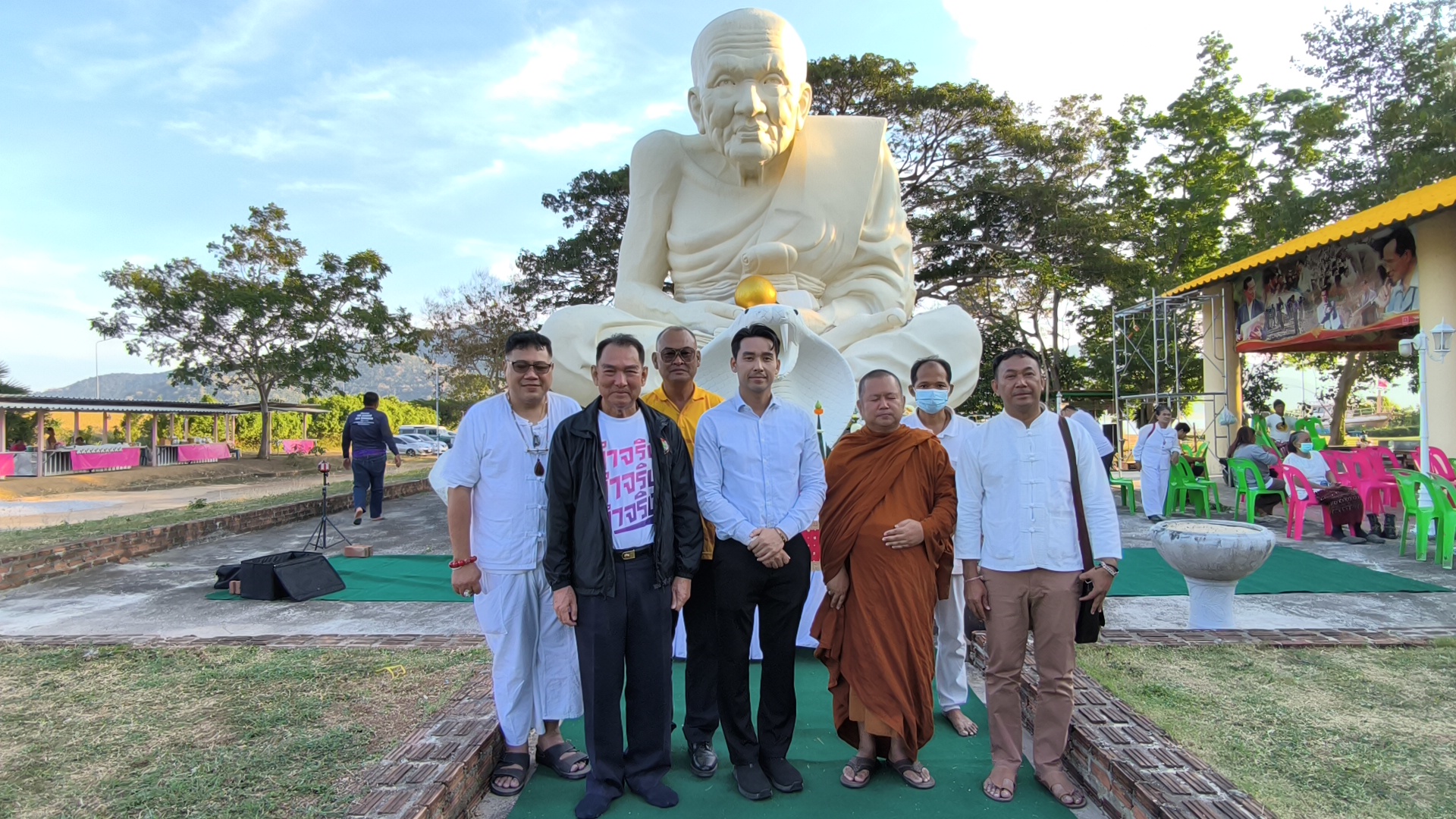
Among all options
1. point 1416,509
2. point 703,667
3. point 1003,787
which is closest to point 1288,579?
point 1416,509

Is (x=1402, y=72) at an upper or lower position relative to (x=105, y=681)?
upper

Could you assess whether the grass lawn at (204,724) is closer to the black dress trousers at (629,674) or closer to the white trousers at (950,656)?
the black dress trousers at (629,674)

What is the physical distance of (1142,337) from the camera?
1911cm

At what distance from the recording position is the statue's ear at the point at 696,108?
597 cm

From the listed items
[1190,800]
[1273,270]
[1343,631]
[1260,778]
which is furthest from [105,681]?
[1273,270]

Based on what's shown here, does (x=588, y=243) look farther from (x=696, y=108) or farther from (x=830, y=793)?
(x=830, y=793)

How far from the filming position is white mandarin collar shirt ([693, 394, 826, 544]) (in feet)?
8.26

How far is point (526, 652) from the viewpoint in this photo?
263 cm

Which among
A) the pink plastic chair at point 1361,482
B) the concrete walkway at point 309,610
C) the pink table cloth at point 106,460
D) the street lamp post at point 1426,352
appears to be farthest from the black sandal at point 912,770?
the pink table cloth at point 106,460

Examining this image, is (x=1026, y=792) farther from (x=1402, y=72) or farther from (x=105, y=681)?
(x=1402, y=72)

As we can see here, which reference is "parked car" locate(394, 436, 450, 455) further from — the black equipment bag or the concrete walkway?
the black equipment bag

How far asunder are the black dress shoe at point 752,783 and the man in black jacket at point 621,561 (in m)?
0.21

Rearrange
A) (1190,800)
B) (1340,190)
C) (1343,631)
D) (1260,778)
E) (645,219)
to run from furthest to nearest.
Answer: (1340,190) < (645,219) < (1343,631) < (1260,778) < (1190,800)

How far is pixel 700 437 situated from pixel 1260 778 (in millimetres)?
1936
